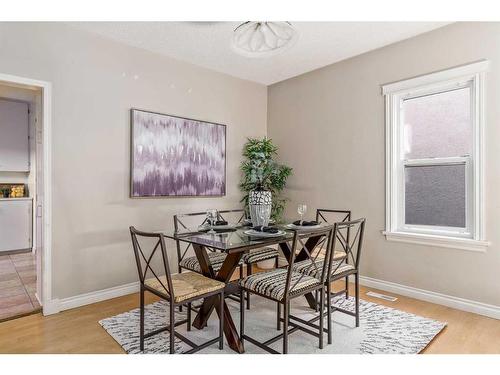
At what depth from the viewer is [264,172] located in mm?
4434

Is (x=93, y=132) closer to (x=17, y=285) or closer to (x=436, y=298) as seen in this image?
(x=17, y=285)

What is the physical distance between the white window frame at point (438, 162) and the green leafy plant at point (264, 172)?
1.44m

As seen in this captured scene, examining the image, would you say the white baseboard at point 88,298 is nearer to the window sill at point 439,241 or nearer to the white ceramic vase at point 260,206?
the white ceramic vase at point 260,206

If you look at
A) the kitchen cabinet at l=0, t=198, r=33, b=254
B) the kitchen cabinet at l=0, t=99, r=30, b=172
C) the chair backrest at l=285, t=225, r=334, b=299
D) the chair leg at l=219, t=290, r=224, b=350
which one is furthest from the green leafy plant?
the kitchen cabinet at l=0, t=99, r=30, b=172

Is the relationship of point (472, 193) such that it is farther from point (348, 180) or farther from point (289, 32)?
point (289, 32)

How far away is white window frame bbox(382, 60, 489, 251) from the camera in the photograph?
2908 mm

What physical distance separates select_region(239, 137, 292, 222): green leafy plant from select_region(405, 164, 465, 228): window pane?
1601 mm

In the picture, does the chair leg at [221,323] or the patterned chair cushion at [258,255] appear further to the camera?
the patterned chair cushion at [258,255]

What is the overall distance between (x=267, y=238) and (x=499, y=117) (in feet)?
7.54

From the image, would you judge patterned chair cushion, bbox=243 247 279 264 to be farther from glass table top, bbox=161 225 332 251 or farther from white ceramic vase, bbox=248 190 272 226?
glass table top, bbox=161 225 332 251

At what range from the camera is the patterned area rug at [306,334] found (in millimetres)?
2314

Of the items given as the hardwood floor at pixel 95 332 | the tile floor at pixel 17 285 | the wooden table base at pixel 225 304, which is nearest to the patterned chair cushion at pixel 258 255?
the wooden table base at pixel 225 304
